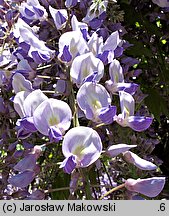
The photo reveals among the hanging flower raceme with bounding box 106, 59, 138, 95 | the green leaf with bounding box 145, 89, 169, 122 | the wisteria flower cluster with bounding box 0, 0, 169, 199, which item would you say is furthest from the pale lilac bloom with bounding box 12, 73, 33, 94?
the green leaf with bounding box 145, 89, 169, 122

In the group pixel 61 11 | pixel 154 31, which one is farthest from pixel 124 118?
pixel 154 31

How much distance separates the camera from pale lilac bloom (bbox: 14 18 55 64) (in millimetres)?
731

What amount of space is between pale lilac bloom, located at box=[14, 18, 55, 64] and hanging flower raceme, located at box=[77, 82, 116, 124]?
0.10 meters

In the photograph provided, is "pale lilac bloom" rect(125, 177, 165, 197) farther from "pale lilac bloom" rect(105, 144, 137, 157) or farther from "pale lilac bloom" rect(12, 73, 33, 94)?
"pale lilac bloom" rect(12, 73, 33, 94)

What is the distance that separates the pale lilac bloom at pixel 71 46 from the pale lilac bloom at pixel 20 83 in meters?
0.05

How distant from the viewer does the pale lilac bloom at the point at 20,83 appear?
72cm

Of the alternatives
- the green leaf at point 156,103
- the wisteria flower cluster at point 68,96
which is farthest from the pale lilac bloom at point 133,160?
the green leaf at point 156,103

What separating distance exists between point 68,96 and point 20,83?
0.23 ft

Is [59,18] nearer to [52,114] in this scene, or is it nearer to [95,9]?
[95,9]

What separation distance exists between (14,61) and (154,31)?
42cm

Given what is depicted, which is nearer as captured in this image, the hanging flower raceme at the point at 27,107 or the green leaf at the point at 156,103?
the hanging flower raceme at the point at 27,107

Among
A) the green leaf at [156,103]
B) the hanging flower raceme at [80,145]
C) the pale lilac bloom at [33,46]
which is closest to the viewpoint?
the hanging flower raceme at [80,145]

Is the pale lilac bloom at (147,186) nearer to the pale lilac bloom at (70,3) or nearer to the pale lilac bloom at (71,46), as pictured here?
the pale lilac bloom at (71,46)
